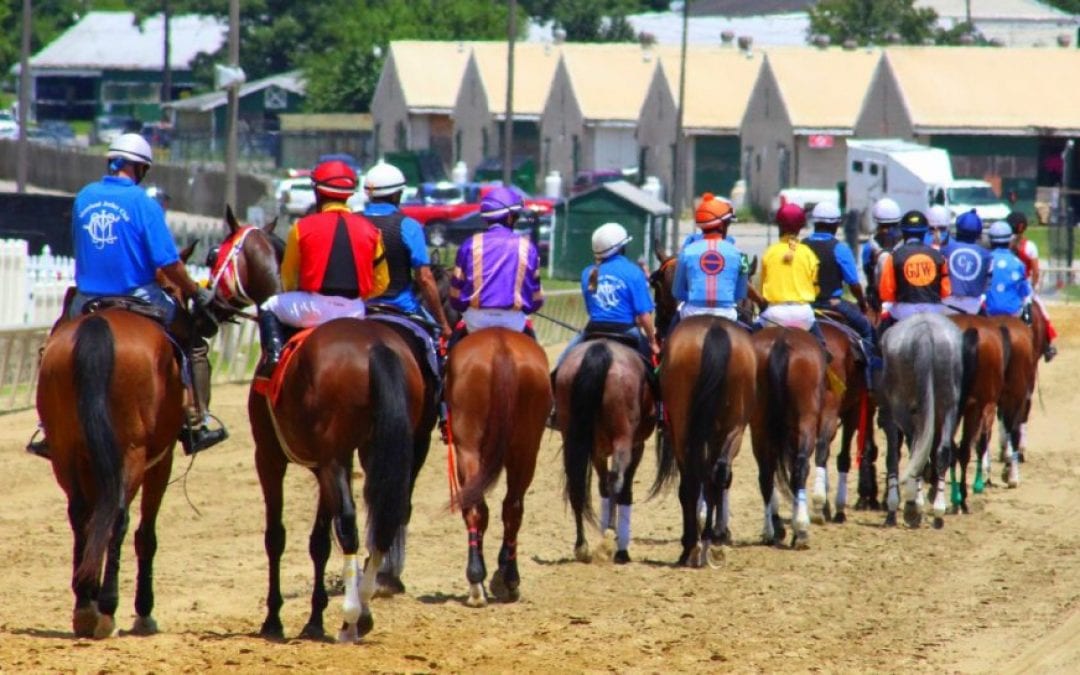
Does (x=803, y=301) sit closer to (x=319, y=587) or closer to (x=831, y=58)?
(x=319, y=587)

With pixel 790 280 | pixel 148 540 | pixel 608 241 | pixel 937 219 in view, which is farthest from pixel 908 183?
pixel 148 540

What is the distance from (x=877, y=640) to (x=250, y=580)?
163 inches

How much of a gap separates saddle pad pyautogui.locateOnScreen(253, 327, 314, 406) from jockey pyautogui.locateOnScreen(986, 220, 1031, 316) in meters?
9.76

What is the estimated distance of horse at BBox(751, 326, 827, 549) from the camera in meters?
14.8

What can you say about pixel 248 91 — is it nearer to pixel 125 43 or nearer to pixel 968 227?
pixel 125 43

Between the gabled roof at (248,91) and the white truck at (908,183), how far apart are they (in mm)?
37889

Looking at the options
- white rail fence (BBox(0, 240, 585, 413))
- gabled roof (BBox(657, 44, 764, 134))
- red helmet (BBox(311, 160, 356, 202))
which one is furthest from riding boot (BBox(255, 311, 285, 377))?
gabled roof (BBox(657, 44, 764, 134))

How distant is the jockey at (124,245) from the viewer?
10727mm

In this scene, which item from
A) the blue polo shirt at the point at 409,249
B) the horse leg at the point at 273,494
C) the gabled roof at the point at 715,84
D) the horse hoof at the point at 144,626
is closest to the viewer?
the horse hoof at the point at 144,626

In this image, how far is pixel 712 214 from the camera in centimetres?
1410

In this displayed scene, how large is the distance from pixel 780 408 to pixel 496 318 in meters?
3.04

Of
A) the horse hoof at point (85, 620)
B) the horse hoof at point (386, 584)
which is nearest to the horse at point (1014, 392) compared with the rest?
the horse hoof at point (386, 584)

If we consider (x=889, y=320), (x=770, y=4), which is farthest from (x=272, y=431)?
(x=770, y=4)

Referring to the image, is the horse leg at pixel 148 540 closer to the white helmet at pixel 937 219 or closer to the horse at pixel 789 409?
the horse at pixel 789 409
